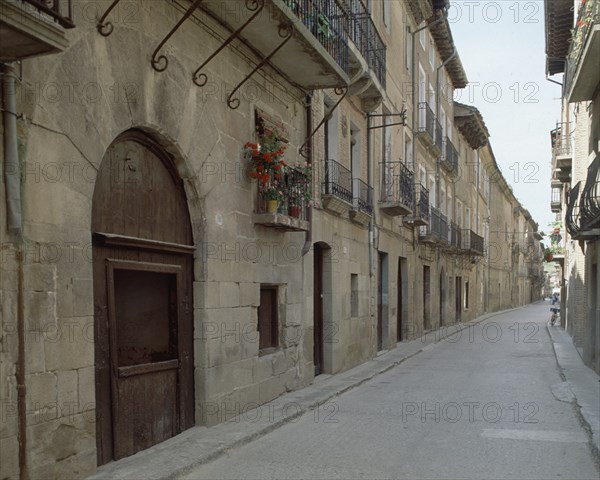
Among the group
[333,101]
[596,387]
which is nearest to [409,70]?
[333,101]

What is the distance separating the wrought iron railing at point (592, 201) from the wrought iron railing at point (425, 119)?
8679 mm

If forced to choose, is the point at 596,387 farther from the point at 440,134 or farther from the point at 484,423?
the point at 440,134

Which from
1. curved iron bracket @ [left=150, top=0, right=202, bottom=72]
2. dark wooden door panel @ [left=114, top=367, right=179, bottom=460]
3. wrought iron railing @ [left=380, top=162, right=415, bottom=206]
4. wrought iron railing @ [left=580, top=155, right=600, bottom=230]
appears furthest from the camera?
wrought iron railing @ [left=380, top=162, right=415, bottom=206]

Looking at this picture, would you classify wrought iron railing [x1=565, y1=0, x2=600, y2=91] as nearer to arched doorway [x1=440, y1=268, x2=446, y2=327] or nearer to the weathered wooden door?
the weathered wooden door

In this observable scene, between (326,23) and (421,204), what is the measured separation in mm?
10620

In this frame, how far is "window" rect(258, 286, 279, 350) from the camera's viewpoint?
29.9 feet

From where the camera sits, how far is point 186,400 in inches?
278

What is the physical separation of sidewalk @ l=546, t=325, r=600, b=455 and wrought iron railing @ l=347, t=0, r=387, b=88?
6684 millimetres

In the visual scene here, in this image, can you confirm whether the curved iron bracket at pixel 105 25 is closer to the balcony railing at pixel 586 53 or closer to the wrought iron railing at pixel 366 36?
the wrought iron railing at pixel 366 36

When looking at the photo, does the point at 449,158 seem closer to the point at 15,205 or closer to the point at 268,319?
the point at 268,319

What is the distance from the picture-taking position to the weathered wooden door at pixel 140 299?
5.71m

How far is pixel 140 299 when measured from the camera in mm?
6633

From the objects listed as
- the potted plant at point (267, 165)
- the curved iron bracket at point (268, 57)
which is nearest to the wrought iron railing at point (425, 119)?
the potted plant at point (267, 165)

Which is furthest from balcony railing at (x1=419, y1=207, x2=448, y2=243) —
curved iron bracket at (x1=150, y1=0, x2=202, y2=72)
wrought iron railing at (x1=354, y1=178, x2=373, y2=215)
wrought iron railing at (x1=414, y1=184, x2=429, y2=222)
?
curved iron bracket at (x1=150, y1=0, x2=202, y2=72)
